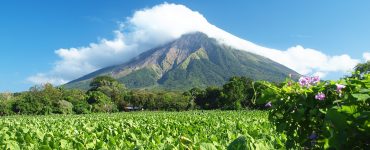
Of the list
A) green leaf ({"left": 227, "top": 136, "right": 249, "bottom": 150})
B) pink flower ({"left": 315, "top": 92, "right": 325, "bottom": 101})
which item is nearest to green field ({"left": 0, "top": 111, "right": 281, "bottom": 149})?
green leaf ({"left": 227, "top": 136, "right": 249, "bottom": 150})

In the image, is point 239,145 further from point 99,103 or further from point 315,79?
point 99,103

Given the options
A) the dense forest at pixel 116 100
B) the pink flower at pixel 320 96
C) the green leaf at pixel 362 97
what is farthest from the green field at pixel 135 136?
the dense forest at pixel 116 100

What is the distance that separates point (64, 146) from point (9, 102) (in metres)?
75.6

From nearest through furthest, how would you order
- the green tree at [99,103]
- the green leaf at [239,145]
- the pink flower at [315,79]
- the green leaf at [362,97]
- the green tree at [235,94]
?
1. the green leaf at [362,97]
2. the green leaf at [239,145]
3. the pink flower at [315,79]
4. the green tree at [99,103]
5. the green tree at [235,94]

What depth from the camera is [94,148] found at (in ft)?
24.5

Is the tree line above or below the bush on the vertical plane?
above

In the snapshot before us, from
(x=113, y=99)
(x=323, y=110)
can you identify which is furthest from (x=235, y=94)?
(x=323, y=110)

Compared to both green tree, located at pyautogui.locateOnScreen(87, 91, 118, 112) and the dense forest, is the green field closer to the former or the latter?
the dense forest

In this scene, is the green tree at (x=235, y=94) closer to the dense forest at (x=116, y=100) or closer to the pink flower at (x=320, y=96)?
the dense forest at (x=116, y=100)

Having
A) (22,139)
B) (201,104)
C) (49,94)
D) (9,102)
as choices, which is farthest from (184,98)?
(22,139)

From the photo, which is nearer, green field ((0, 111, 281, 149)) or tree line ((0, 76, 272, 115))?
green field ((0, 111, 281, 149))

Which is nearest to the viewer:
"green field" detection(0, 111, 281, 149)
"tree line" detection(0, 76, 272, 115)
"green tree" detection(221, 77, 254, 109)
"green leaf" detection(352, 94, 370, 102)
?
"green leaf" detection(352, 94, 370, 102)

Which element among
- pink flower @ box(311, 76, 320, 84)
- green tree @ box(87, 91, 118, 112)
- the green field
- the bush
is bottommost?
the green field

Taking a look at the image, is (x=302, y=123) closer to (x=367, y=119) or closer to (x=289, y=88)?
(x=289, y=88)
